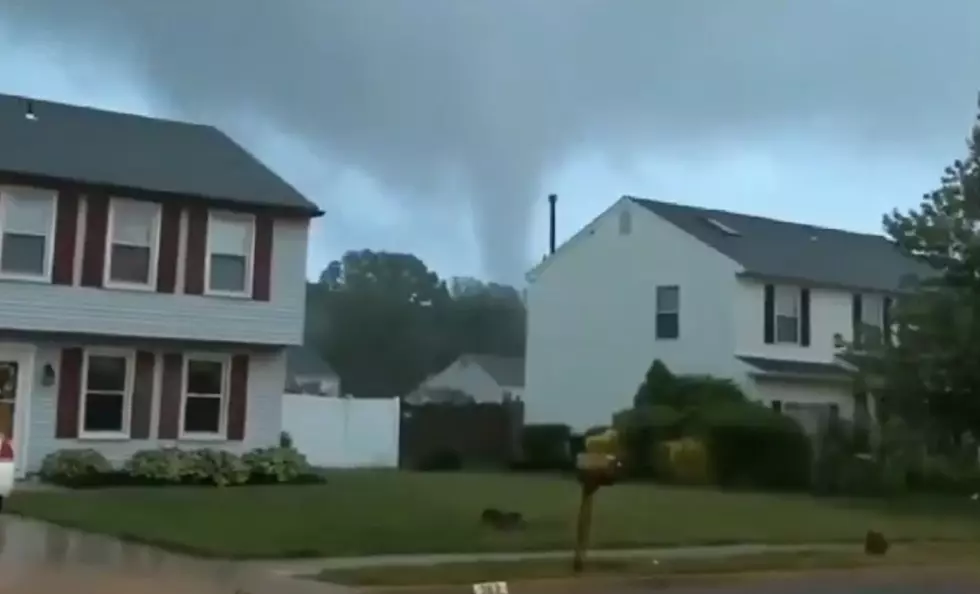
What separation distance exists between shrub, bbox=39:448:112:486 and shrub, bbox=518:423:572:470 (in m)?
15.1

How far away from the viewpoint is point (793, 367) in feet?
125

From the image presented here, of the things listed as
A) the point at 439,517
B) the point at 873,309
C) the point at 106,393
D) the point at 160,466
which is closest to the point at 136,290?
the point at 106,393

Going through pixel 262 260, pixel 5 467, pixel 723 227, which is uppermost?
pixel 723 227

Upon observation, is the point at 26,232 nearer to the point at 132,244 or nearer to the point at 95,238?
the point at 95,238

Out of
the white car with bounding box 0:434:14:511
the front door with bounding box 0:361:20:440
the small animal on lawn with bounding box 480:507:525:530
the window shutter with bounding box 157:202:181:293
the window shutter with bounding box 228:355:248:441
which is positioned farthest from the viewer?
the window shutter with bounding box 228:355:248:441

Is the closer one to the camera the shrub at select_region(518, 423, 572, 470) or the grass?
the grass

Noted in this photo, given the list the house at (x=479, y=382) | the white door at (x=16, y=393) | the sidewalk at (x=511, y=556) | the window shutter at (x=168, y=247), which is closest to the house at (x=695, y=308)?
the window shutter at (x=168, y=247)

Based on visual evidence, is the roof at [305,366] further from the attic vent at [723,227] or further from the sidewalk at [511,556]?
the sidewalk at [511,556]

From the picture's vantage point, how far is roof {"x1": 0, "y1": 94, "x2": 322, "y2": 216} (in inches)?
1032

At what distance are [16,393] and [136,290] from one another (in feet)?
9.45

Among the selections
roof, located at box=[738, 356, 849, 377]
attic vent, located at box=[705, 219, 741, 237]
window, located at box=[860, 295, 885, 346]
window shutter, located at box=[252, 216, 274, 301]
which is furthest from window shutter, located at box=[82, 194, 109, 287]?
window, located at box=[860, 295, 885, 346]

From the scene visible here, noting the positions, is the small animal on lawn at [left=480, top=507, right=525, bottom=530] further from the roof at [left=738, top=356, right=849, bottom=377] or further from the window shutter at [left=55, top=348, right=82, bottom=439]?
the roof at [left=738, top=356, right=849, bottom=377]

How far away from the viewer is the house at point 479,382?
64.9m

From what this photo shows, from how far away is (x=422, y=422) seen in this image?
125 ft
